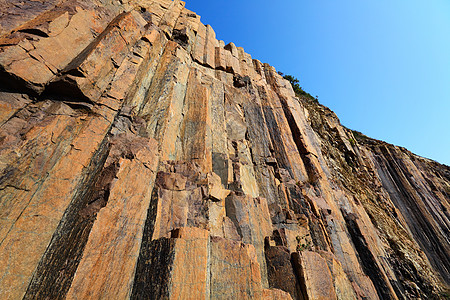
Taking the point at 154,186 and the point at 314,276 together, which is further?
the point at 314,276

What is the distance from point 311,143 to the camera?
13.4m

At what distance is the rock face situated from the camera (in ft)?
14.3

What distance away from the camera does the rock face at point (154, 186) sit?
4371 millimetres

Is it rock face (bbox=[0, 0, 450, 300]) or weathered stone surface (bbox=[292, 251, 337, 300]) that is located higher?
rock face (bbox=[0, 0, 450, 300])

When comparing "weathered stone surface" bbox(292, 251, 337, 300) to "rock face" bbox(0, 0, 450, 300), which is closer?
"rock face" bbox(0, 0, 450, 300)

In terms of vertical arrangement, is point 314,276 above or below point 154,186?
below

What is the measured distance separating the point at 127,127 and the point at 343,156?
50.5ft

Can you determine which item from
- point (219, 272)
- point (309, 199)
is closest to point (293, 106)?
point (309, 199)

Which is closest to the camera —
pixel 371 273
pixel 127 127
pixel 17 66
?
pixel 17 66

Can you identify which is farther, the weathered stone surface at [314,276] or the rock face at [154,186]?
the weathered stone surface at [314,276]

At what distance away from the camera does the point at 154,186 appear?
5863 millimetres

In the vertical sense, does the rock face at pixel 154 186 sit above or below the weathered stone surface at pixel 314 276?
above

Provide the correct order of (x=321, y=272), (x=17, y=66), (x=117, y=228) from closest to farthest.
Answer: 1. (x=117, y=228)
2. (x=17, y=66)
3. (x=321, y=272)

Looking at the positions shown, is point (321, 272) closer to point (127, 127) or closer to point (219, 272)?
point (219, 272)
